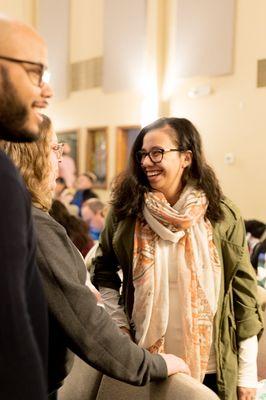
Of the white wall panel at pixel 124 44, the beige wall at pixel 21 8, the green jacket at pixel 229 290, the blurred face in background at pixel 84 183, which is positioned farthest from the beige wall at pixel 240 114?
the beige wall at pixel 21 8

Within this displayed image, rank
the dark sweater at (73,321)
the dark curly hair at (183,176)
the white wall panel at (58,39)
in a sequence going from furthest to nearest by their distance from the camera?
the white wall panel at (58,39) → the dark curly hair at (183,176) → the dark sweater at (73,321)

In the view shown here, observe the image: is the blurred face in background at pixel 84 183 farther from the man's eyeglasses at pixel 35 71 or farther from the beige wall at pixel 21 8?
the man's eyeglasses at pixel 35 71

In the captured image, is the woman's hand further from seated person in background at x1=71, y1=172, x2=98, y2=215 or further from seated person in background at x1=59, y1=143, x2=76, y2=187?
seated person in background at x1=59, y1=143, x2=76, y2=187

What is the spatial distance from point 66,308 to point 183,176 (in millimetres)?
843

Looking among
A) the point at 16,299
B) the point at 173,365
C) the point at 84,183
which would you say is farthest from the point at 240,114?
the point at 16,299

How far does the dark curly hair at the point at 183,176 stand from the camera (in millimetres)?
1746

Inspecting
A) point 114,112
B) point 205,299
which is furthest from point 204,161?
point 114,112

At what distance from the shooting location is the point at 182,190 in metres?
1.79

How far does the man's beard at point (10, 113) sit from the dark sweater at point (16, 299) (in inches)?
3.3

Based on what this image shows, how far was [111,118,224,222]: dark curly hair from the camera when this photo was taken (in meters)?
1.75

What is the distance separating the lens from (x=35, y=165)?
1189 mm

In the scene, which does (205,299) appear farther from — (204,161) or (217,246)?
(204,161)

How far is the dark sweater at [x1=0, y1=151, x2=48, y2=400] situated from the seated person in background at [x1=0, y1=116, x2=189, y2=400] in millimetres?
207

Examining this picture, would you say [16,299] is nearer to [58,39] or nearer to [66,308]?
[66,308]
